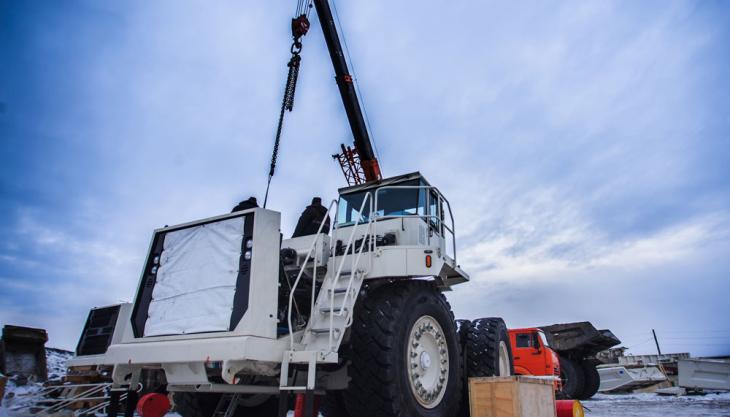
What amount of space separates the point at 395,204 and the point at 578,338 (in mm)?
12816

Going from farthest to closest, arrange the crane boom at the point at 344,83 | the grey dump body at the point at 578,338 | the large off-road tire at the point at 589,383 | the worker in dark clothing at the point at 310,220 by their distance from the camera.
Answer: the large off-road tire at the point at 589,383, the grey dump body at the point at 578,338, the crane boom at the point at 344,83, the worker in dark clothing at the point at 310,220

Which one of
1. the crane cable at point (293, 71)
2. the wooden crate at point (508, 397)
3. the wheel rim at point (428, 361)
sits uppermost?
the crane cable at point (293, 71)

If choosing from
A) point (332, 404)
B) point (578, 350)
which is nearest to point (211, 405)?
point (332, 404)

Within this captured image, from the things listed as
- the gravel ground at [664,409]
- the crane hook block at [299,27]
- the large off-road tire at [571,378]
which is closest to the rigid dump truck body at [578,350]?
the large off-road tire at [571,378]

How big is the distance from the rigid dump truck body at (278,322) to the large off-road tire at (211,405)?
3 cm

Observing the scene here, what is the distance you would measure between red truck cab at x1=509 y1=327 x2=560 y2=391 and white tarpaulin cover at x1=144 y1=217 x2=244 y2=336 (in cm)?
1149

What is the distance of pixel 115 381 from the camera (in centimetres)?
460

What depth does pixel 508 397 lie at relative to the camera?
497 cm

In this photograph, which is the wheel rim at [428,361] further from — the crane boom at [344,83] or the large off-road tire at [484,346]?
the crane boom at [344,83]

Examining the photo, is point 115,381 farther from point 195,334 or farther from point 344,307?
point 344,307

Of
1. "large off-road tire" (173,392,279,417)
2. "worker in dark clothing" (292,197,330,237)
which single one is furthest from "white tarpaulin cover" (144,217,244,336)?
"worker in dark clothing" (292,197,330,237)

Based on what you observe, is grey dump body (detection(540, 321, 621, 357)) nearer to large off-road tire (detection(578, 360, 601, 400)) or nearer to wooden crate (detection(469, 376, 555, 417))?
large off-road tire (detection(578, 360, 601, 400))

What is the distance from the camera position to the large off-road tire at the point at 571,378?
16562 millimetres

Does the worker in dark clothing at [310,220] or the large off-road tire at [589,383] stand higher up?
the worker in dark clothing at [310,220]
